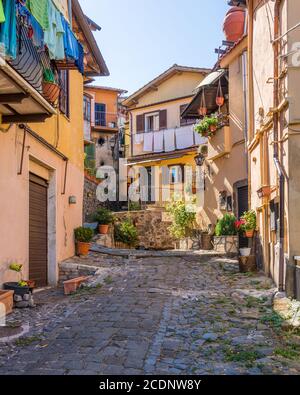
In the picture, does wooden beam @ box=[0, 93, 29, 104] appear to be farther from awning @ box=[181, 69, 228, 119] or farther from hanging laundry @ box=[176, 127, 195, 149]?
hanging laundry @ box=[176, 127, 195, 149]

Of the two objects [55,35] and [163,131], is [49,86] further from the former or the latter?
[163,131]

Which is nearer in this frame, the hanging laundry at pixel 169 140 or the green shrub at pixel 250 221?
the green shrub at pixel 250 221

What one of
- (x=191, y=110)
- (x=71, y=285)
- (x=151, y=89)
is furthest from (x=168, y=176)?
(x=71, y=285)

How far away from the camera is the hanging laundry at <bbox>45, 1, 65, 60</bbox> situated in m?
8.08

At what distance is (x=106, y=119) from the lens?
33938 mm

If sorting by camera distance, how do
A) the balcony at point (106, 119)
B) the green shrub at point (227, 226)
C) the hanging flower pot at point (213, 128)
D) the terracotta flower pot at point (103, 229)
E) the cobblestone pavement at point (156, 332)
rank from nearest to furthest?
the cobblestone pavement at point (156, 332), the green shrub at point (227, 226), the hanging flower pot at point (213, 128), the terracotta flower pot at point (103, 229), the balcony at point (106, 119)

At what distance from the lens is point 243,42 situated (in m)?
13.9

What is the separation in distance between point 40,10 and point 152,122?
2137 centimetres

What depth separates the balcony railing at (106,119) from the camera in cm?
3378

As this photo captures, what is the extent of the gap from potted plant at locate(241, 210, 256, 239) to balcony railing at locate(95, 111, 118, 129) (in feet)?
76.5

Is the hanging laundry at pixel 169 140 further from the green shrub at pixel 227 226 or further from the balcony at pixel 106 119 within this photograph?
the green shrub at pixel 227 226

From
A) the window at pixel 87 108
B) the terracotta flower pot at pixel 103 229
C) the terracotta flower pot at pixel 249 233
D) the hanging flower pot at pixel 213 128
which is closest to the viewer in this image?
the terracotta flower pot at pixel 249 233

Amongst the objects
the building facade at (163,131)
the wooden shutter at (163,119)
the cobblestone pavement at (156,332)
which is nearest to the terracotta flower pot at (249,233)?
the cobblestone pavement at (156,332)

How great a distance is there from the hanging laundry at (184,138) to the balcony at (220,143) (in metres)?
8.64
